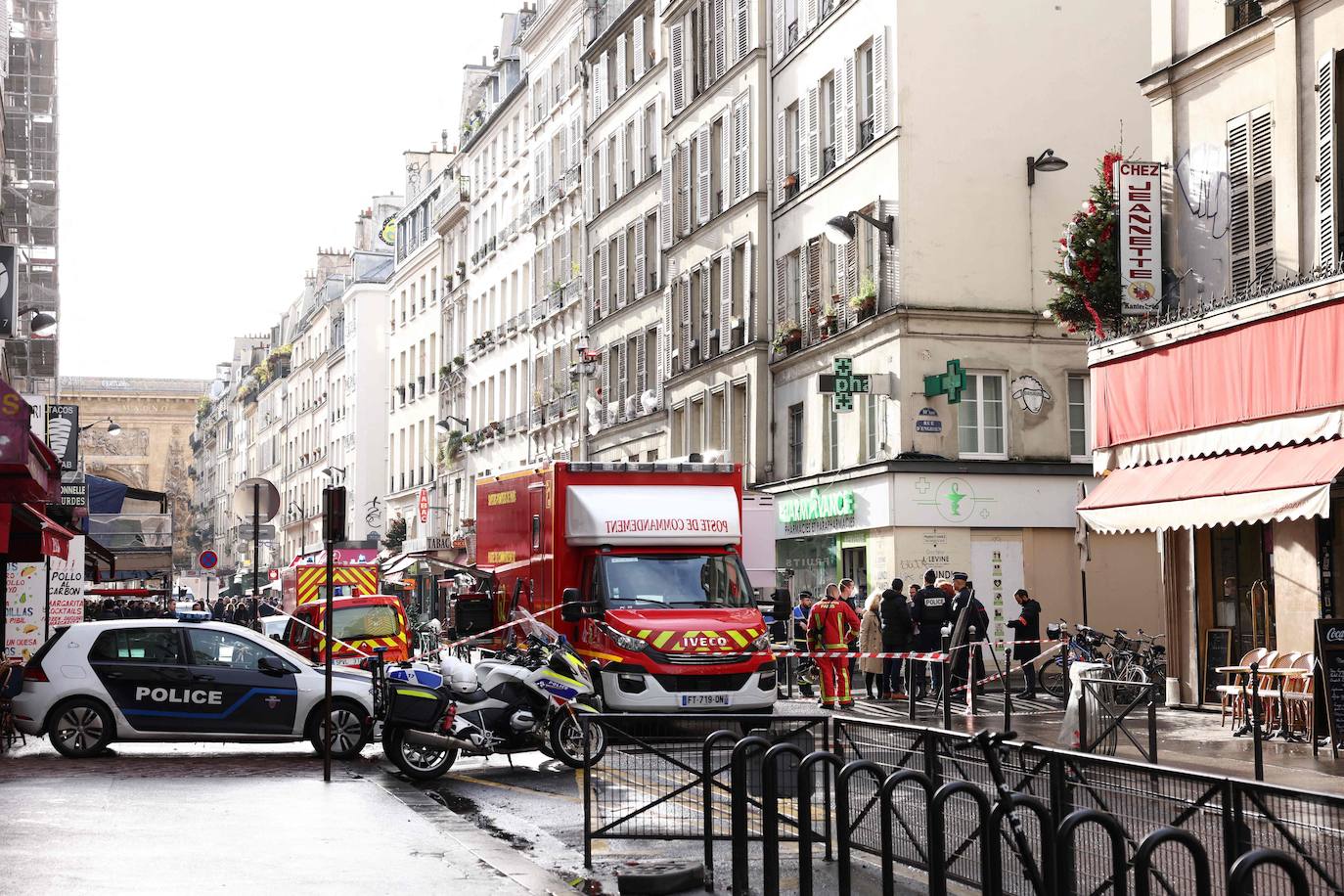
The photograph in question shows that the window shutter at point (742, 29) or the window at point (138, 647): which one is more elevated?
the window shutter at point (742, 29)

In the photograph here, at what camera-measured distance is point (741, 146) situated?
1751 inches

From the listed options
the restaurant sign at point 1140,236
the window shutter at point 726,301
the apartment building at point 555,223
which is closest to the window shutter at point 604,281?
the apartment building at point 555,223

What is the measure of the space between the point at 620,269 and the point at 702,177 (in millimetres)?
8255

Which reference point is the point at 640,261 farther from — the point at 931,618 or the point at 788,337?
the point at 931,618

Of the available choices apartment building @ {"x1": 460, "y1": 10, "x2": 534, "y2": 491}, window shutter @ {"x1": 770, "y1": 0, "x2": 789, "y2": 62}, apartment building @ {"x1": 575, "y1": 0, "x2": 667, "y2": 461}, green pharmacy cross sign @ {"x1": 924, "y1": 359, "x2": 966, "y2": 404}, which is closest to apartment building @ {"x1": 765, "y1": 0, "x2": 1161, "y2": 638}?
green pharmacy cross sign @ {"x1": 924, "y1": 359, "x2": 966, "y2": 404}

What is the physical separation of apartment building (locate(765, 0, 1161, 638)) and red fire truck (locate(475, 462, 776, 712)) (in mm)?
11340

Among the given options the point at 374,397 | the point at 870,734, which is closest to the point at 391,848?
the point at 870,734

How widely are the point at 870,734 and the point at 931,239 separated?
25.4 metres

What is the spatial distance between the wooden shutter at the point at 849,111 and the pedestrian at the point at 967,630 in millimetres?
11492

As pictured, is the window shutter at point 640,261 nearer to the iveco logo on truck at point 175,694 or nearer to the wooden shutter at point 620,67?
the wooden shutter at point 620,67

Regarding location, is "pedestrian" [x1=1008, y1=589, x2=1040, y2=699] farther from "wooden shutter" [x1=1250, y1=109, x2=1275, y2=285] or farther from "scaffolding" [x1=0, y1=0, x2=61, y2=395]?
"scaffolding" [x1=0, y1=0, x2=61, y2=395]

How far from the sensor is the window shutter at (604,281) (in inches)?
2215

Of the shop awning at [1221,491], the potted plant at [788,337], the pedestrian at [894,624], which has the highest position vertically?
the potted plant at [788,337]

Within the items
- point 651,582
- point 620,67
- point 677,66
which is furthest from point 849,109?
point 620,67
